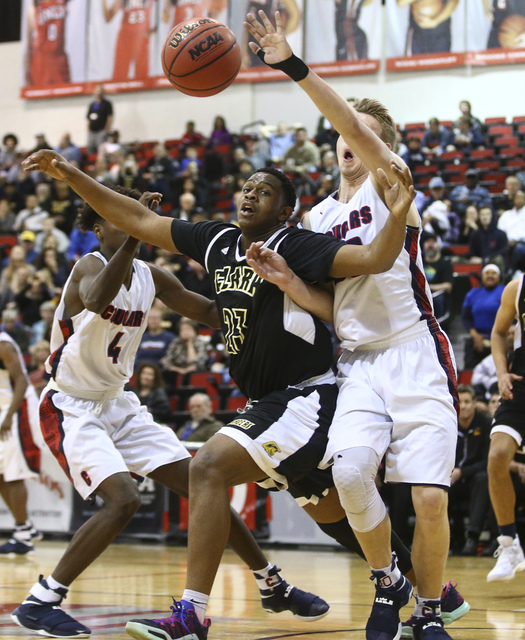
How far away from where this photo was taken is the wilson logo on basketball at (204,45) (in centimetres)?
461

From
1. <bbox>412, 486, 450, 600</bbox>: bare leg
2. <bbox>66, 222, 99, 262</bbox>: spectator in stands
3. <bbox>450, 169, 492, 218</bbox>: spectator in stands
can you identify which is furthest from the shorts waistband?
<bbox>66, 222, 99, 262</bbox>: spectator in stands

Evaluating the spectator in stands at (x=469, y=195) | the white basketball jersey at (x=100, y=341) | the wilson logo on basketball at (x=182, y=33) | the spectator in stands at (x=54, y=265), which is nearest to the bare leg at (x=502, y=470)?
the white basketball jersey at (x=100, y=341)

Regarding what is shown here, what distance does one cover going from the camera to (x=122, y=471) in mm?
4613

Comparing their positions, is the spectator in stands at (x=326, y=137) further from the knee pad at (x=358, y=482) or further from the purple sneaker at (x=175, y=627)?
the purple sneaker at (x=175, y=627)

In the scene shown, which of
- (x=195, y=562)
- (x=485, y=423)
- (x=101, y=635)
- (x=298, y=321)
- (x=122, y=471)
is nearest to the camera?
(x=195, y=562)

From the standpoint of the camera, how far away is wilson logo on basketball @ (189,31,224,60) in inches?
181

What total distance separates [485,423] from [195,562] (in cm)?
586

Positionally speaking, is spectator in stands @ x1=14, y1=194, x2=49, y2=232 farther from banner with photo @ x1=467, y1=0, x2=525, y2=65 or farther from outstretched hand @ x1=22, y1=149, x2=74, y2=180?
outstretched hand @ x1=22, y1=149, x2=74, y2=180

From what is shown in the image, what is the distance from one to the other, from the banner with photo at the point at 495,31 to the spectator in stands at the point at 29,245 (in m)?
10.3

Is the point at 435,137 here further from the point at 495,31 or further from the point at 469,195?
the point at 469,195

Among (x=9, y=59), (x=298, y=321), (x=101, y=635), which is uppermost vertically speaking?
(x=9, y=59)

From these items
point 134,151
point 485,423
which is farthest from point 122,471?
point 134,151

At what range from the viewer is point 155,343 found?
1202cm

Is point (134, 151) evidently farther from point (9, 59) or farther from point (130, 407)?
point (130, 407)
